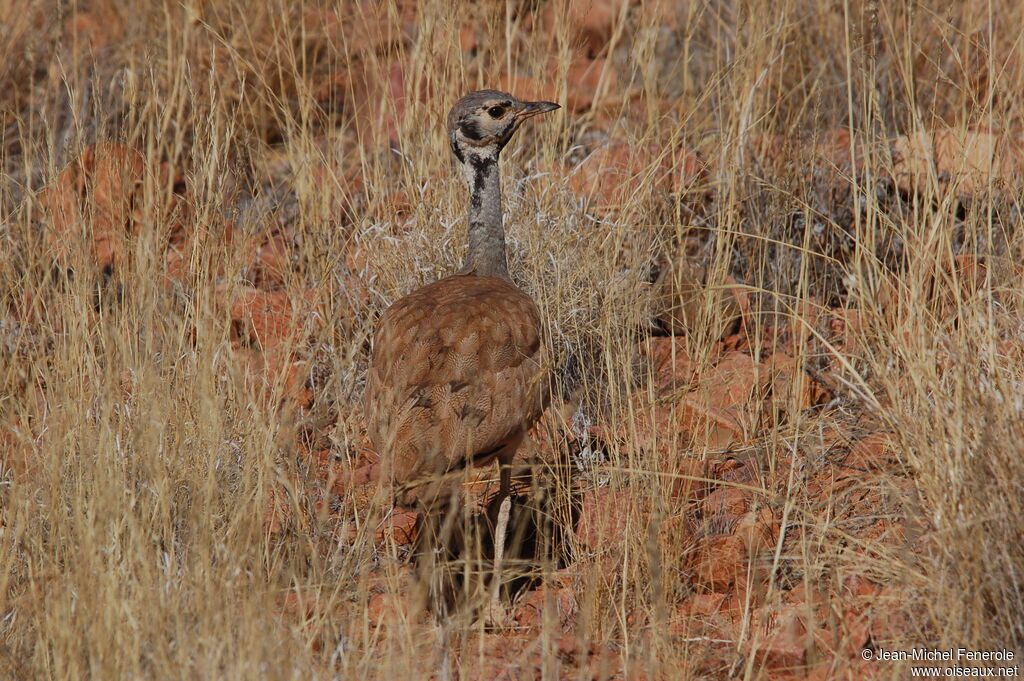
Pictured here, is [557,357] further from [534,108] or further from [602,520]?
[534,108]

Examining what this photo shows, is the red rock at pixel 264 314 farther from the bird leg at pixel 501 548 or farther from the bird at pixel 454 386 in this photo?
the bird leg at pixel 501 548

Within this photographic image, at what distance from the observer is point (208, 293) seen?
3.91m

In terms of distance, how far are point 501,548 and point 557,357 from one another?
2.94 feet

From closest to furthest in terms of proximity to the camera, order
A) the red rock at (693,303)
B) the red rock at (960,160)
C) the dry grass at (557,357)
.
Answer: the dry grass at (557,357), the red rock at (960,160), the red rock at (693,303)

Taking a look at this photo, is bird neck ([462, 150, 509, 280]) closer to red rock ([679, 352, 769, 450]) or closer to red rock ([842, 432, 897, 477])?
red rock ([679, 352, 769, 450])

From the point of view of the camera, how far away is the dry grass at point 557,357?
113 inches

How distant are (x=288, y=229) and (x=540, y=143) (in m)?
1.25

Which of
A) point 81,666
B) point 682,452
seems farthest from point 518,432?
point 81,666

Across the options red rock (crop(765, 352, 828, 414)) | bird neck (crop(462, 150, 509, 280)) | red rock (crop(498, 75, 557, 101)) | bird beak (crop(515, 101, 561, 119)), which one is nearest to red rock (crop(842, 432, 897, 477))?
red rock (crop(765, 352, 828, 414))

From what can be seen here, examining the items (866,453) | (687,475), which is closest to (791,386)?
(866,453)

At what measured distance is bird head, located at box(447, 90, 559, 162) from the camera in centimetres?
442

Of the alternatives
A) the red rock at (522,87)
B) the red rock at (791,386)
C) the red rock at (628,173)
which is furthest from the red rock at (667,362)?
the red rock at (522,87)

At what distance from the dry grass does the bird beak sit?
1.46ft

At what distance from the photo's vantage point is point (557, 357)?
4359 millimetres
